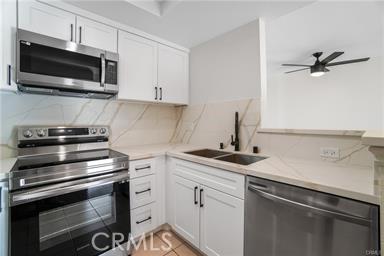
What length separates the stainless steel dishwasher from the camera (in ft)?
2.51

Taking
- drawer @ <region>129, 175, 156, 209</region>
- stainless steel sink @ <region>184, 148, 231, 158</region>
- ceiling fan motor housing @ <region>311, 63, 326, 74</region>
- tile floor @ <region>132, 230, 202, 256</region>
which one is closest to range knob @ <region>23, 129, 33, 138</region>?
drawer @ <region>129, 175, 156, 209</region>

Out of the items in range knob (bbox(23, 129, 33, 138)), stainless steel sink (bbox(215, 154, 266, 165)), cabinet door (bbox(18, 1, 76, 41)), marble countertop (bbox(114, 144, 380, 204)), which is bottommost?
stainless steel sink (bbox(215, 154, 266, 165))

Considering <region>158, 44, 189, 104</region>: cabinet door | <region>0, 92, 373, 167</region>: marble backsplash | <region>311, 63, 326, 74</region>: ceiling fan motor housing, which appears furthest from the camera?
<region>311, 63, 326, 74</region>: ceiling fan motor housing

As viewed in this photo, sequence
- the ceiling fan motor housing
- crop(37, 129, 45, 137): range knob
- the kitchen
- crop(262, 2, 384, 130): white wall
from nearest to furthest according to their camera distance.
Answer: the kitchen, crop(37, 129, 45, 137): range knob, crop(262, 2, 384, 130): white wall, the ceiling fan motor housing

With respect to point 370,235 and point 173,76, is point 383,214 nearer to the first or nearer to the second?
point 370,235

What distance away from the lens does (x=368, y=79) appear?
315 cm

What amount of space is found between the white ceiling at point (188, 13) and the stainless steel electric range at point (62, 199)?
1.18 meters

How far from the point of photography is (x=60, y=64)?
1.39 metres

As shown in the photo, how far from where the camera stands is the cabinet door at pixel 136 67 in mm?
1794

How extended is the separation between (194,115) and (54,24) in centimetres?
164

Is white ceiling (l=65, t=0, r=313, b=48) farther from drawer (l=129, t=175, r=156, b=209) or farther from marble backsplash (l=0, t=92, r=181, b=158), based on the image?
drawer (l=129, t=175, r=156, b=209)

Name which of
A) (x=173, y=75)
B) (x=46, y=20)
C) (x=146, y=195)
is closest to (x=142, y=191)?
(x=146, y=195)

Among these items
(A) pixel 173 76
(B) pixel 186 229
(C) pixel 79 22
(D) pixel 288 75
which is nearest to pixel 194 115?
(A) pixel 173 76

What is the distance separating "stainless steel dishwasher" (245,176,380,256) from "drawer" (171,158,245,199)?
0.08 meters
